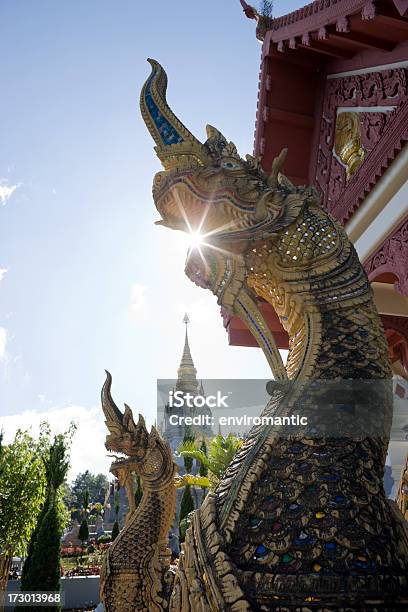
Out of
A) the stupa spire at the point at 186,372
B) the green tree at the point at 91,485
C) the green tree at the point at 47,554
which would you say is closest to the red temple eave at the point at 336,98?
the green tree at the point at 47,554

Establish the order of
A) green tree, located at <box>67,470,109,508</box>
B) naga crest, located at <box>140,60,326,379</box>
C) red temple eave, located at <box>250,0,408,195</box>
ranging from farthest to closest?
1. green tree, located at <box>67,470,109,508</box>
2. red temple eave, located at <box>250,0,408,195</box>
3. naga crest, located at <box>140,60,326,379</box>

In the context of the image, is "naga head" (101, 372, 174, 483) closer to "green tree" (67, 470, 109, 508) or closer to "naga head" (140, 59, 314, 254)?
"naga head" (140, 59, 314, 254)

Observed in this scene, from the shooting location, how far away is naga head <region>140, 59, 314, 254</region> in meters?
1.47

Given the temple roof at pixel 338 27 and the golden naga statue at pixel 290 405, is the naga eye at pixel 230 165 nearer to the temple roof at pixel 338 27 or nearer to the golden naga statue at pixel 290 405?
the golden naga statue at pixel 290 405

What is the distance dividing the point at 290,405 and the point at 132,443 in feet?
6.01

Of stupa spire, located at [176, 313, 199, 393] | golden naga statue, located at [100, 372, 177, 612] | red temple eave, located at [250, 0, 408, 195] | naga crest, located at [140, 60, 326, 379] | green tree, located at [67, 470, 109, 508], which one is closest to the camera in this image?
naga crest, located at [140, 60, 326, 379]

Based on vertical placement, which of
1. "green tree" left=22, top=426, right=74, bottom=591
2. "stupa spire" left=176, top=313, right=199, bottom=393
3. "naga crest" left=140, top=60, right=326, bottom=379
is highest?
"stupa spire" left=176, top=313, right=199, bottom=393

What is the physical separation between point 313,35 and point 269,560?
4329mm

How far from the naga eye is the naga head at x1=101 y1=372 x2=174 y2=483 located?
1.64m

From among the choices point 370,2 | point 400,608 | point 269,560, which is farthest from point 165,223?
point 370,2

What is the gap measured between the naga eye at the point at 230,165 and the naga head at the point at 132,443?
1.64 m

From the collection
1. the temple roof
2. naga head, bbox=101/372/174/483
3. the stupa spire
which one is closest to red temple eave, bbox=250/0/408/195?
the temple roof

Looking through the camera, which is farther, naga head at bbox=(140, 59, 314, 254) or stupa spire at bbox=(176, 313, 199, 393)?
stupa spire at bbox=(176, 313, 199, 393)

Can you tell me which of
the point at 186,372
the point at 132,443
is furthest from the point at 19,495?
the point at 186,372
